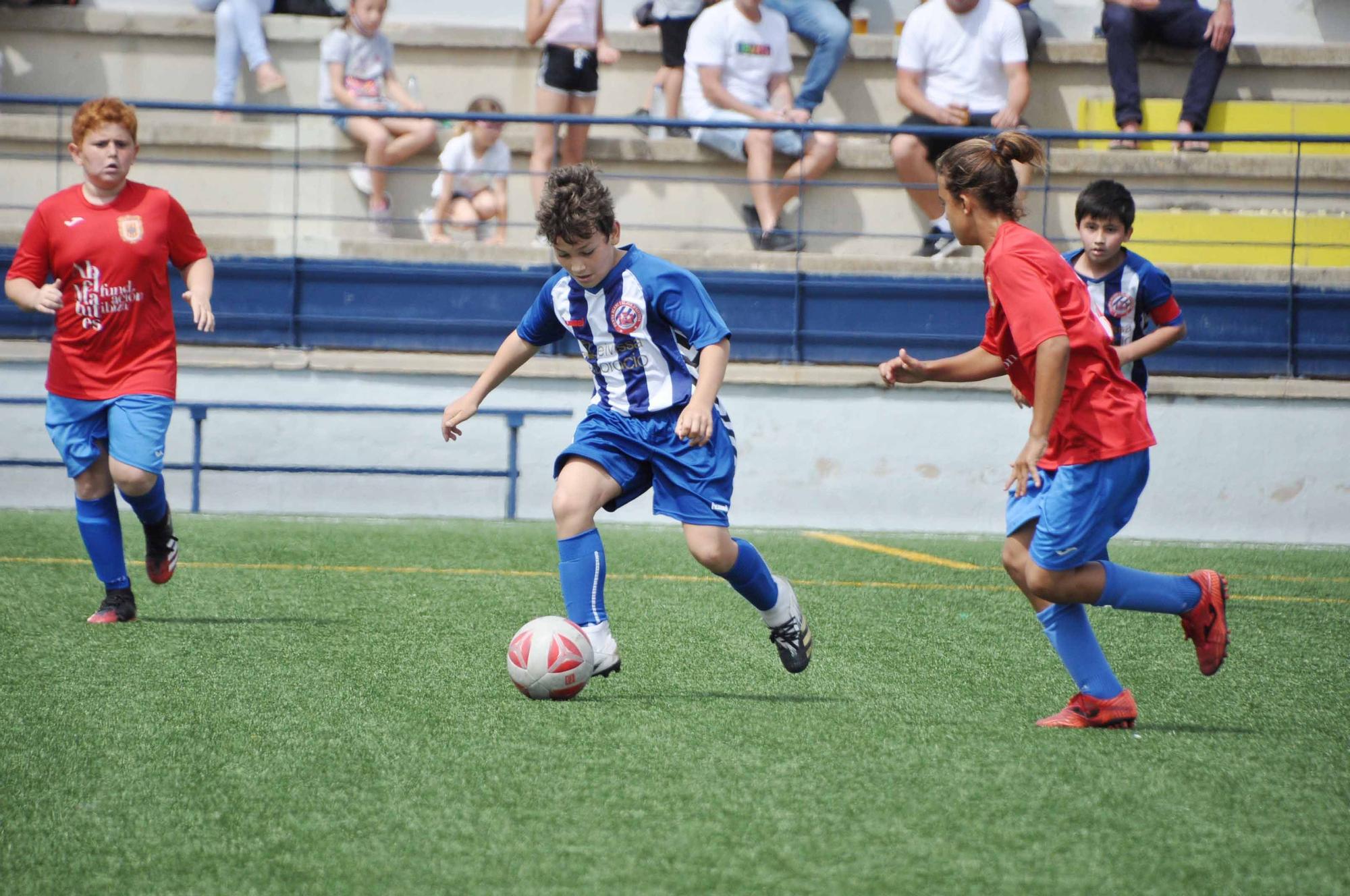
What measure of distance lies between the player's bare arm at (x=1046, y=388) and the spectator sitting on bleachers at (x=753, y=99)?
22.5ft

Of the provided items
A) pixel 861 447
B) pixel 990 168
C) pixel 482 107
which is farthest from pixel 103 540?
pixel 482 107

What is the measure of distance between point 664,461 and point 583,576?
1.37 feet

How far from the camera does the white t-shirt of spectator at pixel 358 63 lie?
1066cm

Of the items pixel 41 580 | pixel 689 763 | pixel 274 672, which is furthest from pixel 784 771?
A: pixel 41 580

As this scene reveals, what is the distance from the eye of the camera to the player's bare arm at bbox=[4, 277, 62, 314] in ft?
16.2

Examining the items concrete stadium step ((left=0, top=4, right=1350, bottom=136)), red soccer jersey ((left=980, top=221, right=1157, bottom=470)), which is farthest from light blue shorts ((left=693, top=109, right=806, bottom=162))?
red soccer jersey ((left=980, top=221, right=1157, bottom=470))

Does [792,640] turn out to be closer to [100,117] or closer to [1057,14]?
[100,117]

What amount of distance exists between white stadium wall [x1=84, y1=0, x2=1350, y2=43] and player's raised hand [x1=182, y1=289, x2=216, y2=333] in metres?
7.77

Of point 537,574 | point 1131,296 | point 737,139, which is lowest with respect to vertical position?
point 537,574

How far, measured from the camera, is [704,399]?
13.5ft

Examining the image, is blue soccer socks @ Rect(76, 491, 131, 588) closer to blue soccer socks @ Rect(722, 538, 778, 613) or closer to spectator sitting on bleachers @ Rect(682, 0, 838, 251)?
blue soccer socks @ Rect(722, 538, 778, 613)

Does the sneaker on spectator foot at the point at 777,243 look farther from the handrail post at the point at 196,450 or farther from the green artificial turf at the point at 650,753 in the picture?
the green artificial turf at the point at 650,753

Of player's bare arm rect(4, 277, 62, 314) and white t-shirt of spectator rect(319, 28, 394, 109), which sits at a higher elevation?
white t-shirt of spectator rect(319, 28, 394, 109)

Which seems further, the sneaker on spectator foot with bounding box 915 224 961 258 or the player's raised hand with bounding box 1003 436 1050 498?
the sneaker on spectator foot with bounding box 915 224 961 258
